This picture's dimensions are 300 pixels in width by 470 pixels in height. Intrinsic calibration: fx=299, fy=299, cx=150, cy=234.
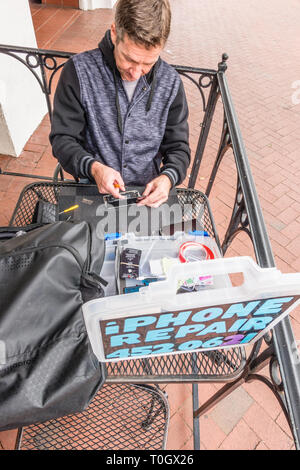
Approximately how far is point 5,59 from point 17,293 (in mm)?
2517

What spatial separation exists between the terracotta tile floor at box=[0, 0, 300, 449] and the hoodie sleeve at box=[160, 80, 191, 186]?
1.20 meters

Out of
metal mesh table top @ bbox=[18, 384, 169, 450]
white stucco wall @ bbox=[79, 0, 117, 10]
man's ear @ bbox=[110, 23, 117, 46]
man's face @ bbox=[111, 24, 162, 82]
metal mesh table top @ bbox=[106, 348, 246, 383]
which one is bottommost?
metal mesh table top @ bbox=[18, 384, 169, 450]

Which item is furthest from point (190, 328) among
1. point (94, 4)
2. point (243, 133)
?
point (94, 4)

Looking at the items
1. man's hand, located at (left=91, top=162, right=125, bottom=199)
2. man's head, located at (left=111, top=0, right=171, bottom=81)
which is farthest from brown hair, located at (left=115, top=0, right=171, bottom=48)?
man's hand, located at (left=91, top=162, right=125, bottom=199)

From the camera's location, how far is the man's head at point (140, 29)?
1.07 metres

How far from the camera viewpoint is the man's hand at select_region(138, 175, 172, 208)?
4.44ft

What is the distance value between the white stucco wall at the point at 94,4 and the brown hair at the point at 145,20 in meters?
6.83

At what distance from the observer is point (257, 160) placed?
354 centimetres

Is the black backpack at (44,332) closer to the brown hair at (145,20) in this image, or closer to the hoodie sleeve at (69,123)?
the hoodie sleeve at (69,123)

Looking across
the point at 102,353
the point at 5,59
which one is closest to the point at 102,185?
the point at 102,353

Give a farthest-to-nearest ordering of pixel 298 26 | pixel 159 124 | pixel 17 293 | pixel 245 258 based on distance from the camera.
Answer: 1. pixel 298 26
2. pixel 159 124
3. pixel 17 293
4. pixel 245 258

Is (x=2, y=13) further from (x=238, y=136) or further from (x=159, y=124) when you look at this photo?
(x=238, y=136)

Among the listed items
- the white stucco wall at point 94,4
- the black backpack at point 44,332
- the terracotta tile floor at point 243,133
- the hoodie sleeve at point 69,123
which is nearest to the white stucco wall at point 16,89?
the terracotta tile floor at point 243,133

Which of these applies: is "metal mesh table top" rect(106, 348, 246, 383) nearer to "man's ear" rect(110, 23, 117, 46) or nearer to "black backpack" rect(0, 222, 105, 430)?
"black backpack" rect(0, 222, 105, 430)
